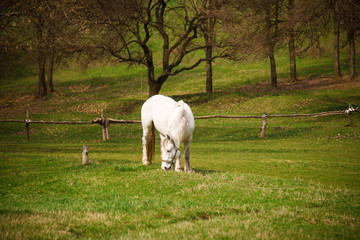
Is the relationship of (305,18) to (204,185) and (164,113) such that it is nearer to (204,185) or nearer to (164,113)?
(164,113)

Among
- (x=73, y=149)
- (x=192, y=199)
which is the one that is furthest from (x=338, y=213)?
(x=73, y=149)

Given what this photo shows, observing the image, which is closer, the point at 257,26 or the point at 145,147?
the point at 145,147

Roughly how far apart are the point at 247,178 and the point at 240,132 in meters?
15.1

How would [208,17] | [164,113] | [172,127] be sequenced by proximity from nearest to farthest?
1. [172,127]
2. [164,113]
3. [208,17]

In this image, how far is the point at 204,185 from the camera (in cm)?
966

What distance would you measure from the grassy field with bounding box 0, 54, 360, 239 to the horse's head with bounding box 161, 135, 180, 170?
30 centimetres

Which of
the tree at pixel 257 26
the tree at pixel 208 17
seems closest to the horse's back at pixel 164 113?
the tree at pixel 257 26

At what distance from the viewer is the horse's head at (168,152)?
36.8 feet

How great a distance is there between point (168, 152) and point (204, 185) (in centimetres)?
199

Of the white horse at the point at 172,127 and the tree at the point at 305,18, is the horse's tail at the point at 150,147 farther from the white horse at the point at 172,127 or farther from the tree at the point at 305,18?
the tree at the point at 305,18

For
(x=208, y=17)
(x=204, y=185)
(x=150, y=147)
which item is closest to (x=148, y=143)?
(x=150, y=147)

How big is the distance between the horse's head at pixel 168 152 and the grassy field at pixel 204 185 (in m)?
0.30

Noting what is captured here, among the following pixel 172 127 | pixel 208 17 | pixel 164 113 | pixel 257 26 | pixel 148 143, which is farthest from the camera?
pixel 208 17

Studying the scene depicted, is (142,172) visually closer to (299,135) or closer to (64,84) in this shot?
(299,135)
